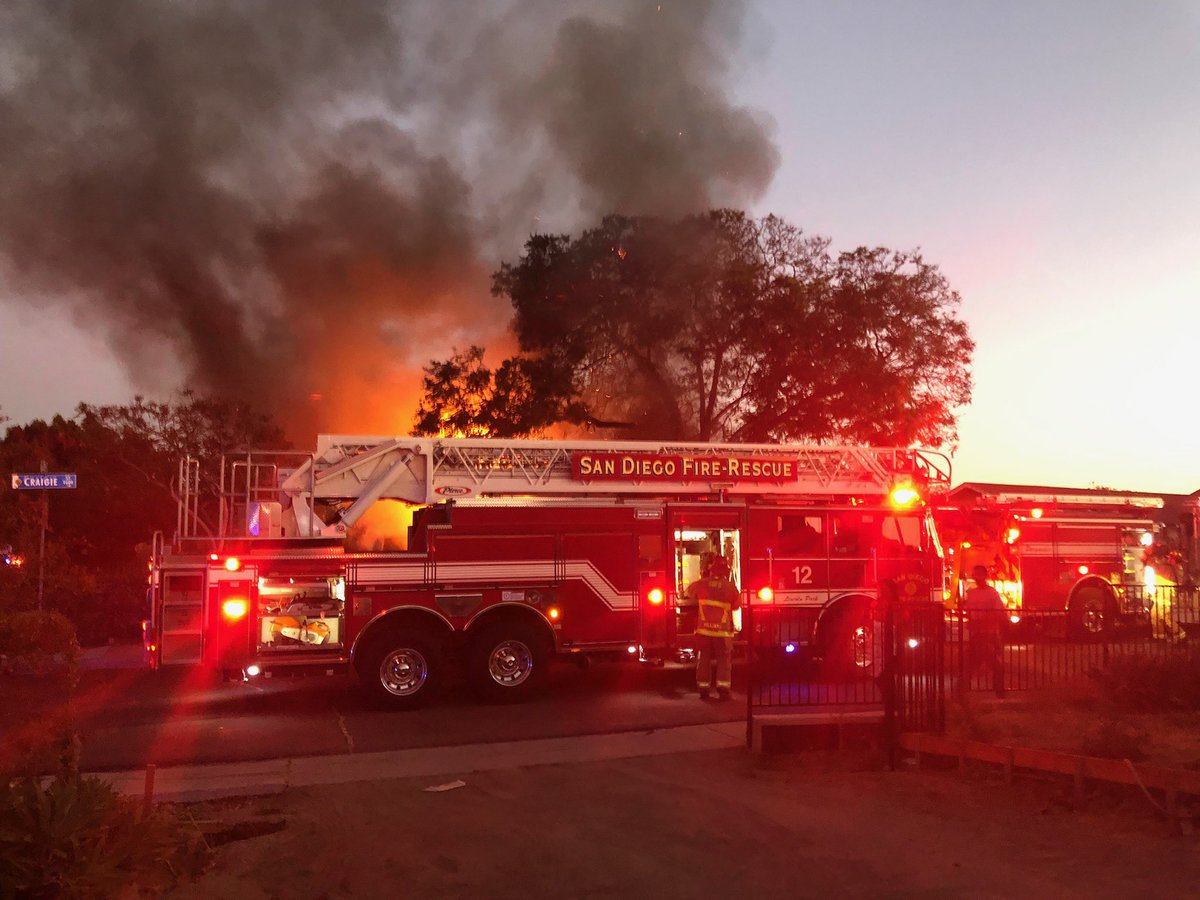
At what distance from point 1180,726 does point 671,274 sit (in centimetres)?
1472

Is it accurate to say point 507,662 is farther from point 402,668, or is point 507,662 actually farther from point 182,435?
point 182,435

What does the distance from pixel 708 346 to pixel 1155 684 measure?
1376 centimetres

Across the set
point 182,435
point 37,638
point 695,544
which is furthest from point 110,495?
point 695,544

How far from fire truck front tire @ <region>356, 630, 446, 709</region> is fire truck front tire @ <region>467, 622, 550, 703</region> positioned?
0.39m

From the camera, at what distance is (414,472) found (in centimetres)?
1216

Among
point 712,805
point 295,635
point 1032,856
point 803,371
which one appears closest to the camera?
point 1032,856

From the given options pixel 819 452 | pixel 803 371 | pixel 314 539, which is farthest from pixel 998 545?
pixel 314 539

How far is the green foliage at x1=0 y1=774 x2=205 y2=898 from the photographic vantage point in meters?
4.52

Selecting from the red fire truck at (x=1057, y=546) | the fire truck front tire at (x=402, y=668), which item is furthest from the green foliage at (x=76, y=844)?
the red fire truck at (x=1057, y=546)

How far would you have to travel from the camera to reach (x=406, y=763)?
834 centimetres

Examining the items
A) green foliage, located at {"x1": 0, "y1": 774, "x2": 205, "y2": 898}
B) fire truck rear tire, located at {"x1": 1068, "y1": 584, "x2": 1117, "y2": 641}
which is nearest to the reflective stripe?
fire truck rear tire, located at {"x1": 1068, "y1": 584, "x2": 1117, "y2": 641}

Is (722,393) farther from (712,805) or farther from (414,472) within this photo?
(712,805)

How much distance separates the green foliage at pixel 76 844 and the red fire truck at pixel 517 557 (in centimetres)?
550

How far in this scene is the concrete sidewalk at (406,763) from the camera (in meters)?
7.49
